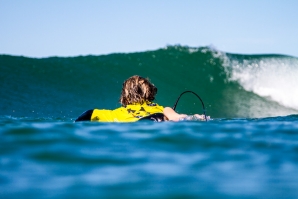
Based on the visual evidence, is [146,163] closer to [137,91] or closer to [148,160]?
[148,160]

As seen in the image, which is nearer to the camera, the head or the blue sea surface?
the blue sea surface

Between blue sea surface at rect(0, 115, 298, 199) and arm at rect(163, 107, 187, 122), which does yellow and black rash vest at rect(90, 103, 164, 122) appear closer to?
arm at rect(163, 107, 187, 122)

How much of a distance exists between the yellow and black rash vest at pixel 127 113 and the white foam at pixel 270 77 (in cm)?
1526

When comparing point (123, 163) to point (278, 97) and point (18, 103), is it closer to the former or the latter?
point (18, 103)

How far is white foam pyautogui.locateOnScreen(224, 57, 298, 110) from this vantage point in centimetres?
2091

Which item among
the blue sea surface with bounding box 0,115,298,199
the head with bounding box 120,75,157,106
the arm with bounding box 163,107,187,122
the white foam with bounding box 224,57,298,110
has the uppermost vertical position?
the white foam with bounding box 224,57,298,110

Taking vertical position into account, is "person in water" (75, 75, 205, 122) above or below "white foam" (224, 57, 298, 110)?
Result: below

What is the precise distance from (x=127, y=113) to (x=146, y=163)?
2921mm

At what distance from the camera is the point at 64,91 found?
55.3ft

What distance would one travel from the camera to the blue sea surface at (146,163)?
2.25 meters

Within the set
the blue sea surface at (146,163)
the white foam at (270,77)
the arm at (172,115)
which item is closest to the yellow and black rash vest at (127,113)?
the arm at (172,115)

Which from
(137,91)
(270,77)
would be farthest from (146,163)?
(270,77)

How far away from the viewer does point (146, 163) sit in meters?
2.82

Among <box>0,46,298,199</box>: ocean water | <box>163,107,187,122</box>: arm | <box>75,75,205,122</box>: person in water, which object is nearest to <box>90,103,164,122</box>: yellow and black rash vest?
<box>75,75,205,122</box>: person in water
